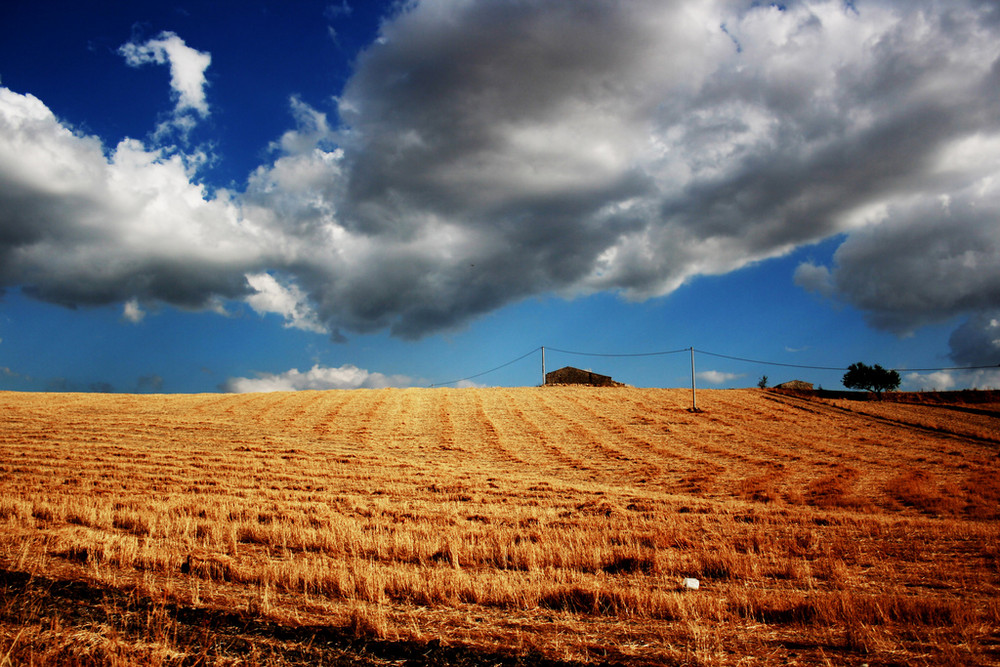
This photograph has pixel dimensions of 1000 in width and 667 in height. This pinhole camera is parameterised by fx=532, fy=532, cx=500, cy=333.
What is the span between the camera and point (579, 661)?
5.98 m

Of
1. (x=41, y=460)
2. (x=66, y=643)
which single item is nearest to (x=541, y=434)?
(x=41, y=460)

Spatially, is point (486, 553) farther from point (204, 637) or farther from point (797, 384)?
point (797, 384)

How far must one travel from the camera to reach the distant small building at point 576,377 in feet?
258

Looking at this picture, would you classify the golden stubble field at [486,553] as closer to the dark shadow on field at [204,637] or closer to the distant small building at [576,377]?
the dark shadow on field at [204,637]

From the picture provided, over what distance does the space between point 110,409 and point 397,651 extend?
47.6 meters

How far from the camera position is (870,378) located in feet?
309

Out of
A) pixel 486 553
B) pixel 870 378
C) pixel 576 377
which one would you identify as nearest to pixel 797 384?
pixel 870 378

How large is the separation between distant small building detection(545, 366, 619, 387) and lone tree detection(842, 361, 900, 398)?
50.4m

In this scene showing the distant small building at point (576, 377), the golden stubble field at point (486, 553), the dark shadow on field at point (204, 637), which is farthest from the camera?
the distant small building at point (576, 377)

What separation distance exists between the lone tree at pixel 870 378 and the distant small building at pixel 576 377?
50.4m

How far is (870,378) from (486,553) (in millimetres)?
106190

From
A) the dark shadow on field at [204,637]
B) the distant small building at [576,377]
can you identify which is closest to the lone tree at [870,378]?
the distant small building at [576,377]

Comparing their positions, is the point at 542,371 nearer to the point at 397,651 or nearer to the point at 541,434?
the point at 541,434

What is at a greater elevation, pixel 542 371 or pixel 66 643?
pixel 542 371
